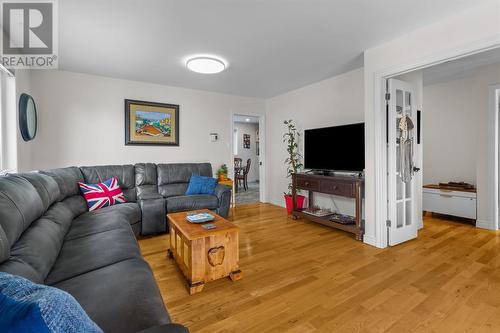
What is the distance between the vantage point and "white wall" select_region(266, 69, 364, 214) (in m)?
3.62

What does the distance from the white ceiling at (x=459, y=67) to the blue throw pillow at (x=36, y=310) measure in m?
3.95

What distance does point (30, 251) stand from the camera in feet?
4.02

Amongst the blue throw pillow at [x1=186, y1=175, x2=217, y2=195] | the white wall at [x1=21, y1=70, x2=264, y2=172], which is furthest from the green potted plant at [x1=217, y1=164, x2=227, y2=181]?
the blue throw pillow at [x1=186, y1=175, x2=217, y2=195]

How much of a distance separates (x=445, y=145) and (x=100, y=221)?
5.35m

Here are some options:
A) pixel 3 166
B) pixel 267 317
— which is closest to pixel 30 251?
pixel 267 317

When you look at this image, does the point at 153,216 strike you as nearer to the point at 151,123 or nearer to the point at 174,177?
the point at 174,177

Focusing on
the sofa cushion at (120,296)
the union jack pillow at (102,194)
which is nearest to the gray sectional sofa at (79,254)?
the sofa cushion at (120,296)

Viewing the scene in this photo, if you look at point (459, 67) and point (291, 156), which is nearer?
point (459, 67)

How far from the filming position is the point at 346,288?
6.31 ft

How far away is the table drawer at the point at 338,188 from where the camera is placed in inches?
124

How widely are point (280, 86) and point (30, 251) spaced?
413cm

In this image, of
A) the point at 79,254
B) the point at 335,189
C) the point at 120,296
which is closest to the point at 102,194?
the point at 79,254

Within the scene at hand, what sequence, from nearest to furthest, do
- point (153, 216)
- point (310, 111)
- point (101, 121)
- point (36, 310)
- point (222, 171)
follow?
point (36, 310) < point (153, 216) < point (101, 121) < point (310, 111) < point (222, 171)

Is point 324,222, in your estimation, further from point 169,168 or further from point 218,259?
point 169,168
